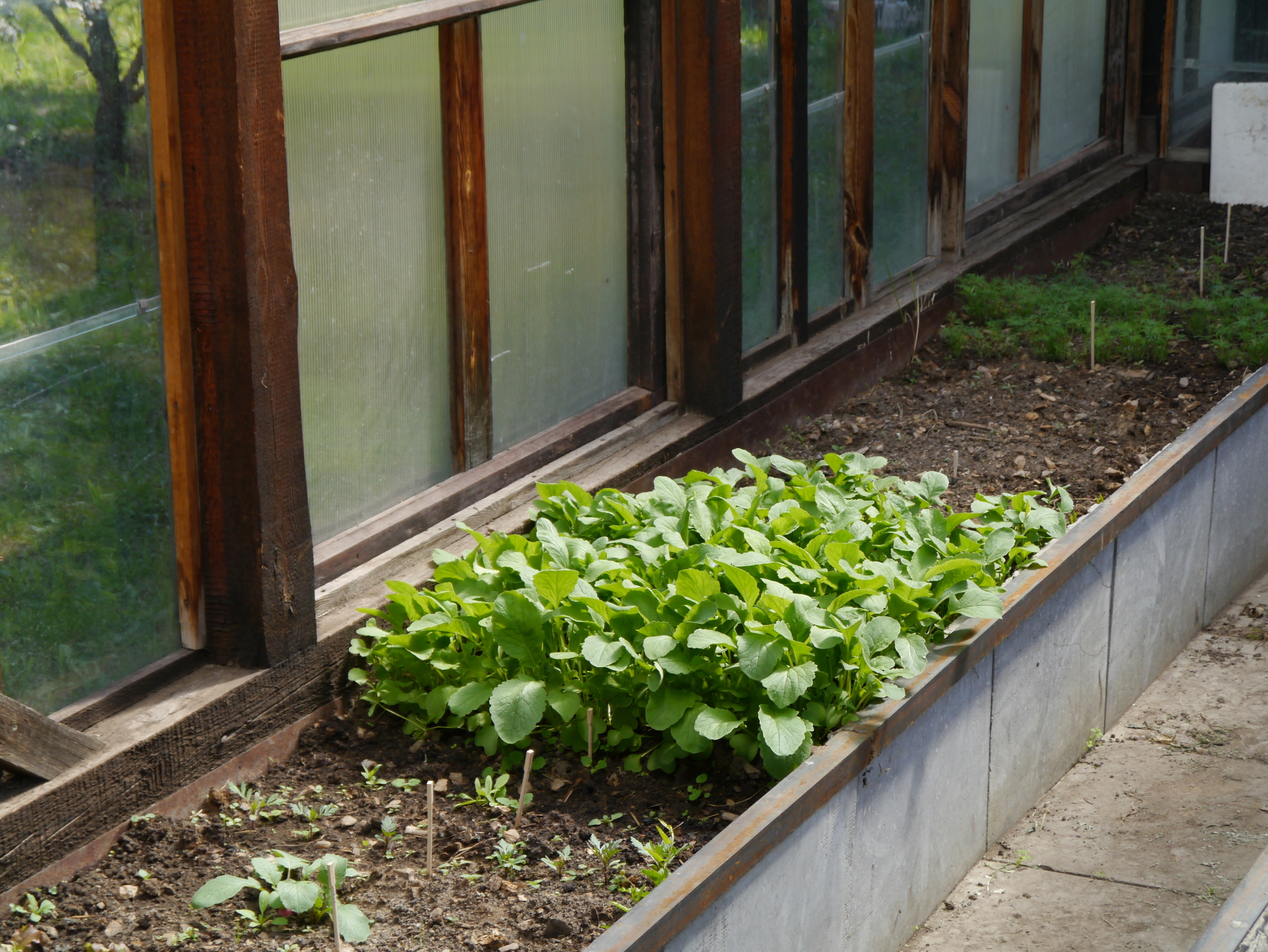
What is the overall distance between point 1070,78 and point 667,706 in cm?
665

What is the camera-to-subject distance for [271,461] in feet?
12.4

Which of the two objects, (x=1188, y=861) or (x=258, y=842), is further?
(x=1188, y=861)

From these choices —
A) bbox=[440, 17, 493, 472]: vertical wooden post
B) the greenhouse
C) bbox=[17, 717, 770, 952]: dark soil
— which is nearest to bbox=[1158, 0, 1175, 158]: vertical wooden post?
the greenhouse

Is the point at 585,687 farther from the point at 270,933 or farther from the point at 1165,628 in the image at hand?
the point at 1165,628

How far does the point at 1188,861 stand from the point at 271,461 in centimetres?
268

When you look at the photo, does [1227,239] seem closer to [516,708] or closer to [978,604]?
[978,604]

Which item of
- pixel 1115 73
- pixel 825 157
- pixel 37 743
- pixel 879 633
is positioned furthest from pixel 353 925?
pixel 1115 73

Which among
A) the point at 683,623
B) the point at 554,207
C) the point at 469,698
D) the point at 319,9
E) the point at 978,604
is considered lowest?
the point at 469,698

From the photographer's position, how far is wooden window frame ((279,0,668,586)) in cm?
435

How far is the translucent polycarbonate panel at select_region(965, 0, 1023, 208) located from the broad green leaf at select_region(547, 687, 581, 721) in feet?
16.3

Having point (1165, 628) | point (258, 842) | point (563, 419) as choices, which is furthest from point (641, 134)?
point (258, 842)

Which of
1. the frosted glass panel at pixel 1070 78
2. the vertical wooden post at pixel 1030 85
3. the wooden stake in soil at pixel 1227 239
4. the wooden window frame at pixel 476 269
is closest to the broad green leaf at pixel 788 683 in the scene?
the wooden window frame at pixel 476 269

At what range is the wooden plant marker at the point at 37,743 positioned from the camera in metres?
3.21

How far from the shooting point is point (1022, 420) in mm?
6398
